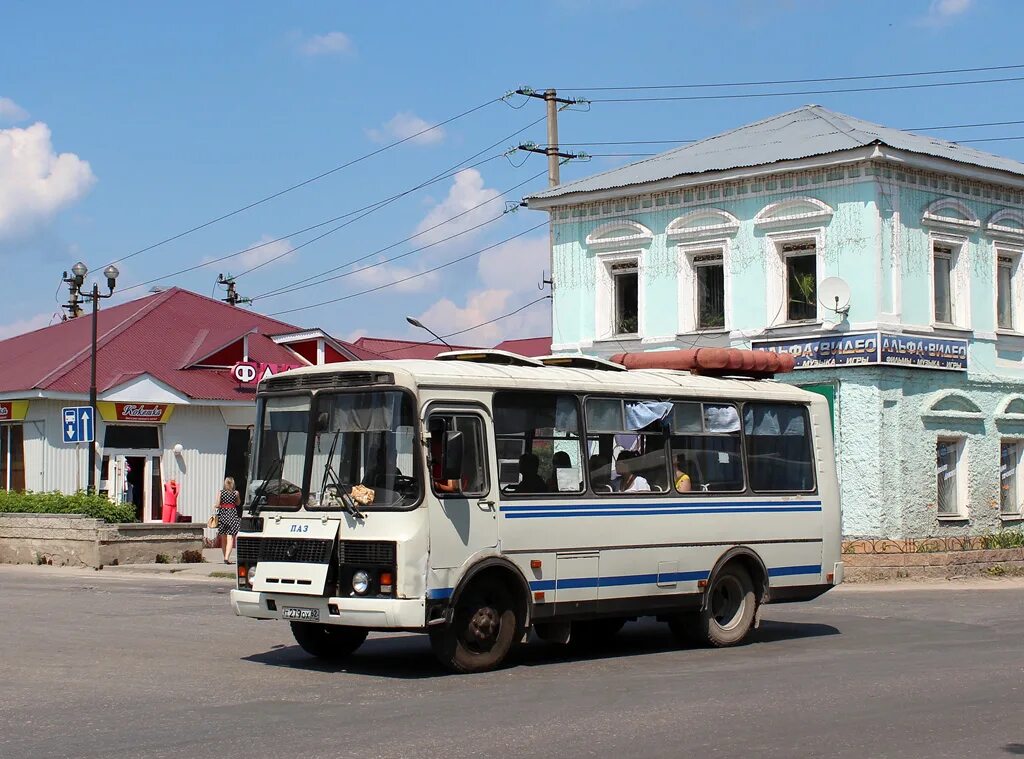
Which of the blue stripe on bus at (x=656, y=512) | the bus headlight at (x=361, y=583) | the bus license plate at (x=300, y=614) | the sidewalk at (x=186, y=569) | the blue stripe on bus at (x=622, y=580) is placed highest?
the blue stripe on bus at (x=656, y=512)

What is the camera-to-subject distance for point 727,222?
30141mm

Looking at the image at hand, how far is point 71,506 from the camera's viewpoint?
100 feet

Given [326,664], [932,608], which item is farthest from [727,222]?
[326,664]

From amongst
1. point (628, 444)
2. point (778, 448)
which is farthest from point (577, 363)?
point (778, 448)

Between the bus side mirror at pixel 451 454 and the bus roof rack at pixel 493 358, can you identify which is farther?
the bus roof rack at pixel 493 358

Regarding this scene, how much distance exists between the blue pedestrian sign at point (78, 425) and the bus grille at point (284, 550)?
55.8 ft

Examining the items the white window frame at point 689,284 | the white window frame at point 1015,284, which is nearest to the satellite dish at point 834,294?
the white window frame at point 689,284

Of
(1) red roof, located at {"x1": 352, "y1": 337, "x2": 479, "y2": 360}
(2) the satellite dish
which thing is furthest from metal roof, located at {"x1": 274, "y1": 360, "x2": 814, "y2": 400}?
(1) red roof, located at {"x1": 352, "y1": 337, "x2": 479, "y2": 360}

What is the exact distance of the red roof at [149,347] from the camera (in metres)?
39.7

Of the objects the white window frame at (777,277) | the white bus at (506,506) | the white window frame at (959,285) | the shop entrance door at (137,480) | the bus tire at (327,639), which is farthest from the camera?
the shop entrance door at (137,480)

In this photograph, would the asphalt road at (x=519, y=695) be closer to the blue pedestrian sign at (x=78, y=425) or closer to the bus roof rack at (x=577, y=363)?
the bus roof rack at (x=577, y=363)

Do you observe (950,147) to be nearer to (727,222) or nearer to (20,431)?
(727,222)

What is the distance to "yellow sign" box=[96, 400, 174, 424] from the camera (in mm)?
38938

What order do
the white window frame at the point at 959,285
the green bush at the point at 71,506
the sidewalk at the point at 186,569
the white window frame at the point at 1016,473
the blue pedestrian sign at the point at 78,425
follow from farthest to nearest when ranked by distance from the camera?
the green bush at the point at 71,506, the white window frame at the point at 1016,473, the blue pedestrian sign at the point at 78,425, the white window frame at the point at 959,285, the sidewalk at the point at 186,569
